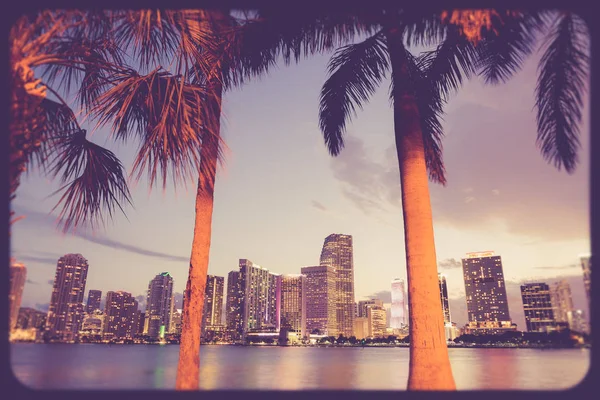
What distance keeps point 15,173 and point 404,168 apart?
3503mm

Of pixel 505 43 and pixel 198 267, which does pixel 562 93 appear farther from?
pixel 198 267

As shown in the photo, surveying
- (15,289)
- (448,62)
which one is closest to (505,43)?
(448,62)

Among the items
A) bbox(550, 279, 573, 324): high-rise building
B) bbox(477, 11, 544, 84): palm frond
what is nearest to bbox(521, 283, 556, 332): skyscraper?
bbox(550, 279, 573, 324): high-rise building

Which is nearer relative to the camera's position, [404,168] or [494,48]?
[404,168]

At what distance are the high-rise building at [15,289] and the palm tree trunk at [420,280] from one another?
3243mm

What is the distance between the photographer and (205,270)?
453 centimetres

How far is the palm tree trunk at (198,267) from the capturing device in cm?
416

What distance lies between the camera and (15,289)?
2602 mm

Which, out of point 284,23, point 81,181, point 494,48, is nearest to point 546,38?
point 494,48

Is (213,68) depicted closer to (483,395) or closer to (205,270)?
(205,270)

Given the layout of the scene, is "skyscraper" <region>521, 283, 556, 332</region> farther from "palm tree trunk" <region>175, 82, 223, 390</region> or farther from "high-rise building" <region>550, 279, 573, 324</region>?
"palm tree trunk" <region>175, 82, 223, 390</region>

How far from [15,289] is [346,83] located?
14.5 feet

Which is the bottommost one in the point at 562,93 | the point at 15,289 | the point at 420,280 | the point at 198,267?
the point at 15,289

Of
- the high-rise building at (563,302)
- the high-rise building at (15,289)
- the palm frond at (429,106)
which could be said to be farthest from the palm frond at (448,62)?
the high-rise building at (15,289)
